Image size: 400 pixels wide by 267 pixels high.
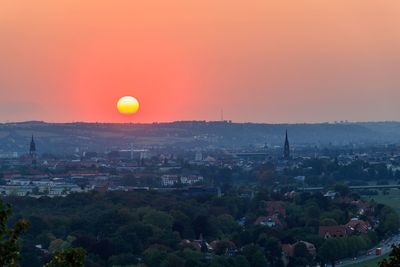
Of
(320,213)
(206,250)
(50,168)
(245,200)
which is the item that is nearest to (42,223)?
(206,250)

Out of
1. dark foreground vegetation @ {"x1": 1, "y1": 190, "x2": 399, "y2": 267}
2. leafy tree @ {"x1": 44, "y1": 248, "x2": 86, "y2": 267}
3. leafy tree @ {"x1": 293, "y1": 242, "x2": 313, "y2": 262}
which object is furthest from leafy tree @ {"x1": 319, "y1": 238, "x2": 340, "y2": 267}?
leafy tree @ {"x1": 44, "y1": 248, "x2": 86, "y2": 267}

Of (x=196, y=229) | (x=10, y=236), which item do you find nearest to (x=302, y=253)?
(x=196, y=229)

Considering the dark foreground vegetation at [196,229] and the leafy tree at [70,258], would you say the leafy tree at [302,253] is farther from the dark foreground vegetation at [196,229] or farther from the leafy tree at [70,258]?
the leafy tree at [70,258]

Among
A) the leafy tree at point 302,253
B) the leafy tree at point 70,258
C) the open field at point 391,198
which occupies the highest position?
the leafy tree at point 70,258

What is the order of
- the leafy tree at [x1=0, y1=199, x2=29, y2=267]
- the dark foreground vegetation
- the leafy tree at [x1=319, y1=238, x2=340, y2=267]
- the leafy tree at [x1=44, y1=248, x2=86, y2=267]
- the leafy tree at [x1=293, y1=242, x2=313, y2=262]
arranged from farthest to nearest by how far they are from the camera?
the leafy tree at [x1=319, y1=238, x2=340, y2=267], the leafy tree at [x1=293, y1=242, x2=313, y2=262], the dark foreground vegetation, the leafy tree at [x1=44, y1=248, x2=86, y2=267], the leafy tree at [x1=0, y1=199, x2=29, y2=267]

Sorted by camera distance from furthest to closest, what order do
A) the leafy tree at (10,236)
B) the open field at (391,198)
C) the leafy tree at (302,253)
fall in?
the open field at (391,198), the leafy tree at (302,253), the leafy tree at (10,236)

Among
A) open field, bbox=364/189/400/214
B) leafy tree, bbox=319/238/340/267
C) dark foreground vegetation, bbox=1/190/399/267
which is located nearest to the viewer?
dark foreground vegetation, bbox=1/190/399/267

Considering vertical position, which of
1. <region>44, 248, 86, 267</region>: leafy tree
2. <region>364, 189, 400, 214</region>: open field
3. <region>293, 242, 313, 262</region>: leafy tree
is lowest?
<region>364, 189, 400, 214</region>: open field

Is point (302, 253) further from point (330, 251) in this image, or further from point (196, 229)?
point (196, 229)

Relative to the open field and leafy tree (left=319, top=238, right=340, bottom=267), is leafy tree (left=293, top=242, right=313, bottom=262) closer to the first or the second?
leafy tree (left=319, top=238, right=340, bottom=267)

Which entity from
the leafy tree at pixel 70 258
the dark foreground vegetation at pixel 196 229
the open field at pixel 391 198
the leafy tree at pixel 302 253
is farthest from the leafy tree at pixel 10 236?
the open field at pixel 391 198
